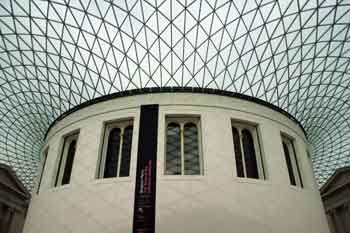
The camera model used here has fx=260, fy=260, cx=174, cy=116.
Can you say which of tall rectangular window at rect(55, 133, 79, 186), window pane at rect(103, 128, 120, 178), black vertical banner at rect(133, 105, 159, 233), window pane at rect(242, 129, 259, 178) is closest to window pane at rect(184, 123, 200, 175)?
black vertical banner at rect(133, 105, 159, 233)

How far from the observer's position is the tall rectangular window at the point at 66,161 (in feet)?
72.4

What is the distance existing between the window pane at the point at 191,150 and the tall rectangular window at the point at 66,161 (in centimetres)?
1019

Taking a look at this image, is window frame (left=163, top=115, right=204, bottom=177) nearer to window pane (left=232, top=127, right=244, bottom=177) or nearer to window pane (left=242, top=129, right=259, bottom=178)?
window pane (left=232, top=127, right=244, bottom=177)

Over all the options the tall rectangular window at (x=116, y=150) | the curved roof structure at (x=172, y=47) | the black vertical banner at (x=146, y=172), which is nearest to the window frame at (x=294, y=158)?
the curved roof structure at (x=172, y=47)

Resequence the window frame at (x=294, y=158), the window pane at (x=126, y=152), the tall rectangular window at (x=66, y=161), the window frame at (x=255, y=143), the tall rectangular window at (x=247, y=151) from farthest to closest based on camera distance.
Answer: the window frame at (x=294, y=158)
the tall rectangular window at (x=66, y=161)
the tall rectangular window at (x=247, y=151)
the window frame at (x=255, y=143)
the window pane at (x=126, y=152)

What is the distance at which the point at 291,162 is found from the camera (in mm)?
23141

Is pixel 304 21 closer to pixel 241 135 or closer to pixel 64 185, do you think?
pixel 241 135

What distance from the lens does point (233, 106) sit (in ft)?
71.1

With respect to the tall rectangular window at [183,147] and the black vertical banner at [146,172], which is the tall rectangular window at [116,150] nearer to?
the black vertical banner at [146,172]

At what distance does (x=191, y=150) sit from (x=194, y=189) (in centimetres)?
328

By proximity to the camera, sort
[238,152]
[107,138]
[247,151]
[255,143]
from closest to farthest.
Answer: [238,152]
[247,151]
[255,143]
[107,138]

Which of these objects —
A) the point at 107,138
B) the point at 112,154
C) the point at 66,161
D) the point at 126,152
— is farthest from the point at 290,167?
the point at 66,161

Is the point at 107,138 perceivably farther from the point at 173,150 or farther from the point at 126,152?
the point at 173,150

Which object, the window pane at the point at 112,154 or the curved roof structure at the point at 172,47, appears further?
the curved roof structure at the point at 172,47
